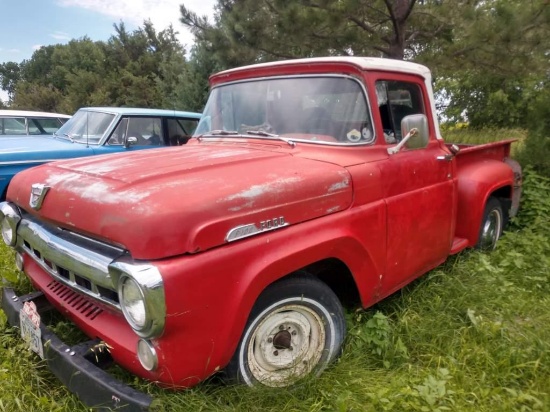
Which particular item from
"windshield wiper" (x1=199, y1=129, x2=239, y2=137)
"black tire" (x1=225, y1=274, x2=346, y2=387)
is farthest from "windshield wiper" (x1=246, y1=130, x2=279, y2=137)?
"black tire" (x1=225, y1=274, x2=346, y2=387)

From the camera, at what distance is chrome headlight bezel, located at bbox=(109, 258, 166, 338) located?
1625 mm

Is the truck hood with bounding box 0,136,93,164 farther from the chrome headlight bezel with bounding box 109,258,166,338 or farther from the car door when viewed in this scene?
the car door

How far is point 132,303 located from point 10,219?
1396 millimetres

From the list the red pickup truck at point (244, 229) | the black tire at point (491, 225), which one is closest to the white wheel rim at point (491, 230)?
the black tire at point (491, 225)

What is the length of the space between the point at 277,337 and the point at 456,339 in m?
1.28

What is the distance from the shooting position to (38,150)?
17.2ft

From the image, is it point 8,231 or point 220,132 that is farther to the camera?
point 220,132

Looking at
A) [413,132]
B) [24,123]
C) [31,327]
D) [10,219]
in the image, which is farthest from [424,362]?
[24,123]

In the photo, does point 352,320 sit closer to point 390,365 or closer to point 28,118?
point 390,365

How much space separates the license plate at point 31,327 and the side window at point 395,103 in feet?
7.67

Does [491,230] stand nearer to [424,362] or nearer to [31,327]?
[424,362]

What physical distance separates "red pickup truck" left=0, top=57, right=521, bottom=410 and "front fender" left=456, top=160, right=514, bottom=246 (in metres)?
0.19

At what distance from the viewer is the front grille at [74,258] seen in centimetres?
186

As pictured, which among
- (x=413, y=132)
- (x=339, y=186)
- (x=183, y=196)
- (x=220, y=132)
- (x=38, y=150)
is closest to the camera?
Answer: (x=183, y=196)
